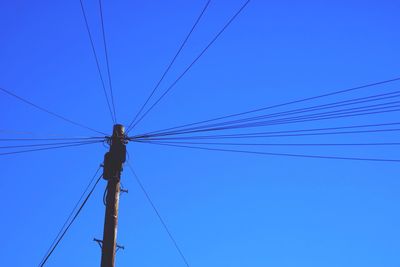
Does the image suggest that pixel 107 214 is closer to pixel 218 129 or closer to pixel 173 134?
pixel 173 134

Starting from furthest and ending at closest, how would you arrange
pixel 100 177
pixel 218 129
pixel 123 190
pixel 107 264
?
1. pixel 218 129
2. pixel 100 177
3. pixel 123 190
4. pixel 107 264

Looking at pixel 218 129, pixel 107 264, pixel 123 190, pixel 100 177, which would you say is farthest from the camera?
pixel 218 129

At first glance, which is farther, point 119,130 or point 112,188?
point 119,130

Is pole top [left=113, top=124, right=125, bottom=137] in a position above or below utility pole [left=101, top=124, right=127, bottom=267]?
above

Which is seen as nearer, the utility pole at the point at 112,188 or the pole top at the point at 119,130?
the utility pole at the point at 112,188

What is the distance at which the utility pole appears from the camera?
344 inches

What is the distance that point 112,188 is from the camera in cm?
939

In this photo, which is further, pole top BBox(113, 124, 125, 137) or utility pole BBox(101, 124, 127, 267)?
pole top BBox(113, 124, 125, 137)

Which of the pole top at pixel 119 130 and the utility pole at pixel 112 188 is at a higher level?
the pole top at pixel 119 130

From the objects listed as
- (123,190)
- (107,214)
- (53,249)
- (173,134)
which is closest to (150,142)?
(173,134)

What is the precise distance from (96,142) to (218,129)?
2.47m

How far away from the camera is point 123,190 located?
9.69 m

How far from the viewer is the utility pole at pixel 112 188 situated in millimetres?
8742

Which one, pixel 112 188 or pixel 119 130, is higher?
pixel 119 130
